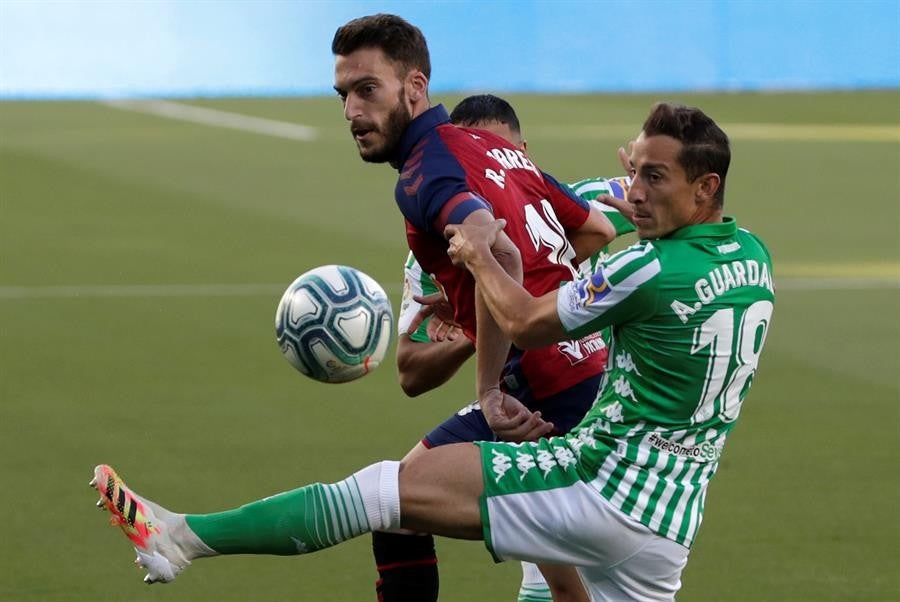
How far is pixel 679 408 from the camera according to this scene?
510cm

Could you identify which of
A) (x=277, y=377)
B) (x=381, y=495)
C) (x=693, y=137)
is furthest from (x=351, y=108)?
(x=277, y=377)

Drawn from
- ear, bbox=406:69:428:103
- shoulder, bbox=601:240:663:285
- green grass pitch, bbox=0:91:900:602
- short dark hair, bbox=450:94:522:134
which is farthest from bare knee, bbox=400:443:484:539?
green grass pitch, bbox=0:91:900:602

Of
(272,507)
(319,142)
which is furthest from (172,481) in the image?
(319,142)

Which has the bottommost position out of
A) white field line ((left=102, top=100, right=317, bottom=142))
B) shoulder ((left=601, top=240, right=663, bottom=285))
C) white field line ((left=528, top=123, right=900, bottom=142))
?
shoulder ((left=601, top=240, right=663, bottom=285))

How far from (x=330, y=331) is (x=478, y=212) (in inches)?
65.0

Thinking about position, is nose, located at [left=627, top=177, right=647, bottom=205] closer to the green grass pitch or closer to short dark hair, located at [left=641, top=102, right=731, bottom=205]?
short dark hair, located at [left=641, top=102, right=731, bottom=205]

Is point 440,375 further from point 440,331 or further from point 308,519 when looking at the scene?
point 308,519

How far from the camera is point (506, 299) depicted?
506cm

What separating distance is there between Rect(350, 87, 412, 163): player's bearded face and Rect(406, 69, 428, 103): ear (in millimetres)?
29

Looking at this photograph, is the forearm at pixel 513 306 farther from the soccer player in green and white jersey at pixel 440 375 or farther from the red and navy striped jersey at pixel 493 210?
the soccer player in green and white jersey at pixel 440 375

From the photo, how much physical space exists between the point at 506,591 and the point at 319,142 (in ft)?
58.5

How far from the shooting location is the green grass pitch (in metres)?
7.56

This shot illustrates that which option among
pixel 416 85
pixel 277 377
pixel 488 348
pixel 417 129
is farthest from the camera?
pixel 277 377

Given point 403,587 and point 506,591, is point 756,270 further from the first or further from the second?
point 506,591
